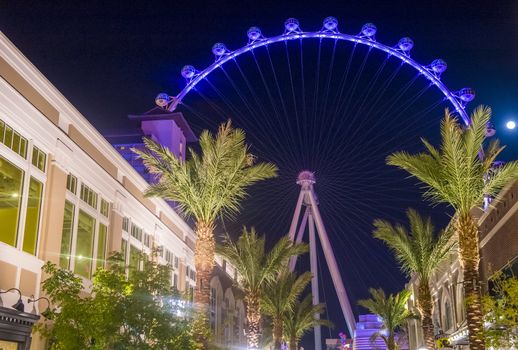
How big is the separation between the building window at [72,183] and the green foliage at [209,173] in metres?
3.57

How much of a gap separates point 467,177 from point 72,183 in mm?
15438

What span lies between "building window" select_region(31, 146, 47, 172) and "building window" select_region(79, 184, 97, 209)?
3.48 meters

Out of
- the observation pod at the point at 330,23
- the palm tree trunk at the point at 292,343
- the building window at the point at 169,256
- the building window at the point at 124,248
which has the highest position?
the observation pod at the point at 330,23

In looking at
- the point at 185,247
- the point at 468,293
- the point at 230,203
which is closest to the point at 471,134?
the point at 468,293

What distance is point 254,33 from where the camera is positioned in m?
49.4

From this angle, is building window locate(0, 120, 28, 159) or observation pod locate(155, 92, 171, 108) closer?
building window locate(0, 120, 28, 159)

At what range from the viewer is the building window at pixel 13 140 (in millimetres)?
20581

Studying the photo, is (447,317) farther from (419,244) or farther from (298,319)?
(419,244)

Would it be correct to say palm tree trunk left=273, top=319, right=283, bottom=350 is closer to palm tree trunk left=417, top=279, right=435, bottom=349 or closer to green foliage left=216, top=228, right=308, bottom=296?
green foliage left=216, top=228, right=308, bottom=296

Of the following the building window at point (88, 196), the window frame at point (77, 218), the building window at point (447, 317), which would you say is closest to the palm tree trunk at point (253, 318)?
the window frame at point (77, 218)

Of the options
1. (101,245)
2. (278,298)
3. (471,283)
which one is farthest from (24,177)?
(278,298)

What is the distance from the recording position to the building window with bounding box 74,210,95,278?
26.4 meters

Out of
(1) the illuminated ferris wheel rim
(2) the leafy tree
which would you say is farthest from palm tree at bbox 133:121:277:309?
(1) the illuminated ferris wheel rim

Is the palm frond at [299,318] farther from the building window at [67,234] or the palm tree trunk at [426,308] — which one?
the building window at [67,234]
